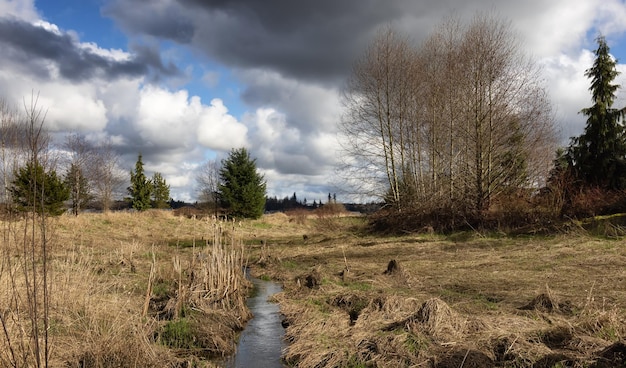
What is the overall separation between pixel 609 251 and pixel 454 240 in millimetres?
6317

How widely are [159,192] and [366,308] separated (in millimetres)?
46185

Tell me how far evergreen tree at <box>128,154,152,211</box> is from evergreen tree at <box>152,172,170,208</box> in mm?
2394

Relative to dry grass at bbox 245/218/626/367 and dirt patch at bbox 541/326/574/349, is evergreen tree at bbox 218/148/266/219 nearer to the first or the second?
dry grass at bbox 245/218/626/367

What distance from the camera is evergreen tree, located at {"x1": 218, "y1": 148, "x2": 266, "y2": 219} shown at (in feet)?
125

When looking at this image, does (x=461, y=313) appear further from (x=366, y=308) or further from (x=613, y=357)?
(x=613, y=357)

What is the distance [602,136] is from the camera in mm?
23844

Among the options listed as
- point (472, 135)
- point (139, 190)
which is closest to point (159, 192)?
point (139, 190)

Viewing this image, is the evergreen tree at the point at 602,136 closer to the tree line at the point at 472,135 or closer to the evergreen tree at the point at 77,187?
the tree line at the point at 472,135

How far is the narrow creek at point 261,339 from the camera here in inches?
262

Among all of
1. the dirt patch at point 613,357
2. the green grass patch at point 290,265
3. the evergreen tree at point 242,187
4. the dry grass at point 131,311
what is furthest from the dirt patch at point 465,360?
the evergreen tree at point 242,187

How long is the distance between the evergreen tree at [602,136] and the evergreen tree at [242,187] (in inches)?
937

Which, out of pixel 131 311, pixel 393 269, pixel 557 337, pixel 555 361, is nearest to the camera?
pixel 555 361

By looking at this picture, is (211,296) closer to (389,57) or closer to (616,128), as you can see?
(389,57)

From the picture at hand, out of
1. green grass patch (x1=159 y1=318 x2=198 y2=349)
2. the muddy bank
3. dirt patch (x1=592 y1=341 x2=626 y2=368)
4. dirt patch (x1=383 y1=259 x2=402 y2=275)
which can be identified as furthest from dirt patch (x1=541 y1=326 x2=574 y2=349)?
dirt patch (x1=383 y1=259 x2=402 y2=275)
